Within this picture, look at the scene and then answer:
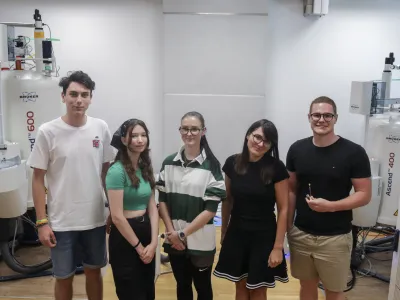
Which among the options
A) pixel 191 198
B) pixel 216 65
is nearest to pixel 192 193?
pixel 191 198

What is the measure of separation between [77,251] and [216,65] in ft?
8.49

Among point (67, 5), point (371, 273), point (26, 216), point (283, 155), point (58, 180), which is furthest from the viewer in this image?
point (283, 155)

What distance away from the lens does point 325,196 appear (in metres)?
2.11

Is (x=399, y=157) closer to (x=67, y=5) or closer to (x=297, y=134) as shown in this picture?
(x=297, y=134)

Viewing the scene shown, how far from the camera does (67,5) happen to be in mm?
4297

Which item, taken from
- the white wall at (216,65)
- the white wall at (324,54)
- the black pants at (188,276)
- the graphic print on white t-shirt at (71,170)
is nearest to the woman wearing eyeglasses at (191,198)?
the black pants at (188,276)

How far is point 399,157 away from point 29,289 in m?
2.88

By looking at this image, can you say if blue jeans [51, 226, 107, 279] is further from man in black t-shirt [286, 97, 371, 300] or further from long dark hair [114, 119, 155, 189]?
man in black t-shirt [286, 97, 371, 300]

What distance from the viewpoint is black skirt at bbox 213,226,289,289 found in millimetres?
2111

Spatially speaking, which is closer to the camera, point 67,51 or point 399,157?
point 399,157

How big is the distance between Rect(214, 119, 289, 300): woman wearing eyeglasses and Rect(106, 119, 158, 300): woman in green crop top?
401mm

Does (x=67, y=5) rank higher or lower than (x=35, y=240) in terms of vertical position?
higher

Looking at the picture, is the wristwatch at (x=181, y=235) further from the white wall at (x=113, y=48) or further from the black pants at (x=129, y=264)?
the white wall at (x=113, y=48)

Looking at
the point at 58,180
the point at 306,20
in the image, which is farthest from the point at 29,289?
the point at 306,20
